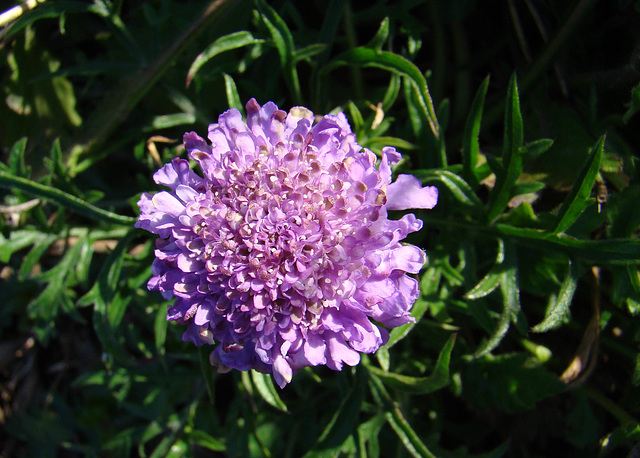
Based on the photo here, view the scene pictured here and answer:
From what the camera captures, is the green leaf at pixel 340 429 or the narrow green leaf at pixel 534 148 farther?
the green leaf at pixel 340 429

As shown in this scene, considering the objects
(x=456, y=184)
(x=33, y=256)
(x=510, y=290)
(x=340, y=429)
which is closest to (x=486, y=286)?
(x=510, y=290)

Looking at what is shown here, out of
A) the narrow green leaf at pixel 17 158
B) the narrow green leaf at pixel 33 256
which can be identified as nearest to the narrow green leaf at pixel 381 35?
the narrow green leaf at pixel 17 158

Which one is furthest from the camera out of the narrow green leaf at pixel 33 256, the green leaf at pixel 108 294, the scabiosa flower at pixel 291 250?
the narrow green leaf at pixel 33 256

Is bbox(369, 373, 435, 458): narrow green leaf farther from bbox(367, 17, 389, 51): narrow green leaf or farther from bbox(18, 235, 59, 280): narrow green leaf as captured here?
bbox(18, 235, 59, 280): narrow green leaf

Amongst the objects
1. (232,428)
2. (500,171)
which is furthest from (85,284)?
(500,171)

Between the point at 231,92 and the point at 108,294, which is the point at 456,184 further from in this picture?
the point at 108,294

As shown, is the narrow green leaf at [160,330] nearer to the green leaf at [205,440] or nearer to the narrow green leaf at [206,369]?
the narrow green leaf at [206,369]
